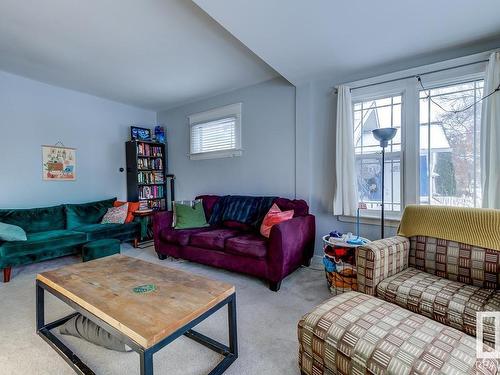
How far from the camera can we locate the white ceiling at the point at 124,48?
2.03 metres

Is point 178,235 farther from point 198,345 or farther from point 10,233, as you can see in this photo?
point 10,233

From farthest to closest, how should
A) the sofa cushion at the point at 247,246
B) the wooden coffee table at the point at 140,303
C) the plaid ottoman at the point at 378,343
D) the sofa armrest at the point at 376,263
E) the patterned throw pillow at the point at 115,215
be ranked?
1. the patterned throw pillow at the point at 115,215
2. the sofa cushion at the point at 247,246
3. the sofa armrest at the point at 376,263
4. the wooden coffee table at the point at 140,303
5. the plaid ottoman at the point at 378,343

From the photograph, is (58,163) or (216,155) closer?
(58,163)

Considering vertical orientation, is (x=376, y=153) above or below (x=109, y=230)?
above

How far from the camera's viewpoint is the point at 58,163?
3.74 meters

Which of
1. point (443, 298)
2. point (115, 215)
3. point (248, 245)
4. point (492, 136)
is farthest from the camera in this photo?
point (115, 215)

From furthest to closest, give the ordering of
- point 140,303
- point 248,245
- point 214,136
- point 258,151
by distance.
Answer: point 214,136 < point 258,151 < point 248,245 < point 140,303

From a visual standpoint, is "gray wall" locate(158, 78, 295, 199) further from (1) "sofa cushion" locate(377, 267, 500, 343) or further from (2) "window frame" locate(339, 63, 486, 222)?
(1) "sofa cushion" locate(377, 267, 500, 343)

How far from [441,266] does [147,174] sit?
435 cm

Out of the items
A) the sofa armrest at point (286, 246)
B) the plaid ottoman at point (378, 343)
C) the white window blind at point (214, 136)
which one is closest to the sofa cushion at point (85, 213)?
the white window blind at point (214, 136)

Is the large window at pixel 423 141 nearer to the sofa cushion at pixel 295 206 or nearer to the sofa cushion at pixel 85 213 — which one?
the sofa cushion at pixel 295 206

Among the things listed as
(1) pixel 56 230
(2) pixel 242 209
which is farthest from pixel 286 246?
(1) pixel 56 230

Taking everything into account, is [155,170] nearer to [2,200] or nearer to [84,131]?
[84,131]

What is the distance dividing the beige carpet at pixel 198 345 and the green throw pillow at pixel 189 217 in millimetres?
1147
